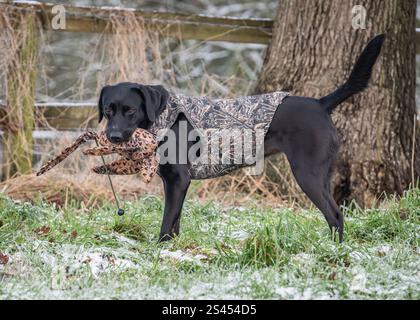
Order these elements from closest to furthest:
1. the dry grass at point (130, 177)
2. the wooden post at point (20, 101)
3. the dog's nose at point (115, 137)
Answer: the dog's nose at point (115, 137), the dry grass at point (130, 177), the wooden post at point (20, 101)

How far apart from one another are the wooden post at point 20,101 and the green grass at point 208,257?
135 centimetres

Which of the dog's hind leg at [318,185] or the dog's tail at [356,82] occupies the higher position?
the dog's tail at [356,82]

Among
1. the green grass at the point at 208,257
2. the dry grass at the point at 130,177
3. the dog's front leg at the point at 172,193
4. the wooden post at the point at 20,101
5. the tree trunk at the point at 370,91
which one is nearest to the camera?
the green grass at the point at 208,257

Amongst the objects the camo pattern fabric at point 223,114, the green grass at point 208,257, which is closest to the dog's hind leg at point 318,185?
the green grass at point 208,257

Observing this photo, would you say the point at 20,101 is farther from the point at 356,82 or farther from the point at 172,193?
the point at 356,82

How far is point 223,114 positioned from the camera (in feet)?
14.4

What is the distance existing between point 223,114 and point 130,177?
2.06 metres

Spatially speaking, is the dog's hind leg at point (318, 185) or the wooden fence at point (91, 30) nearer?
the dog's hind leg at point (318, 185)

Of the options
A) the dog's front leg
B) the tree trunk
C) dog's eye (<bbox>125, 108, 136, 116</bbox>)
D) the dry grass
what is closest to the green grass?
the dog's front leg

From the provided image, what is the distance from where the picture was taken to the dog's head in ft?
13.9

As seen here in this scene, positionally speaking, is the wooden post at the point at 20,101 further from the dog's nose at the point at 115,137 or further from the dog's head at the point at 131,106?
the dog's nose at the point at 115,137

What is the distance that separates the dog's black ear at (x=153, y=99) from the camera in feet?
14.0

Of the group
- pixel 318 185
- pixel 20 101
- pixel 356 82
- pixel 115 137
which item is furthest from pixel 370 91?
pixel 20 101

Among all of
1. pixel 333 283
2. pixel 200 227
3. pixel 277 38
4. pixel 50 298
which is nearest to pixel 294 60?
pixel 277 38
